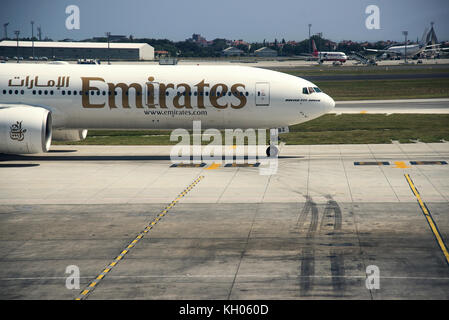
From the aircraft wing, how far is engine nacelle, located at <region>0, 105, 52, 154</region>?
31942mm

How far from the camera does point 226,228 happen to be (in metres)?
22.2

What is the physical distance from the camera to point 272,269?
1764cm

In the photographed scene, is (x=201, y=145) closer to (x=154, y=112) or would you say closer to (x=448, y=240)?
(x=154, y=112)

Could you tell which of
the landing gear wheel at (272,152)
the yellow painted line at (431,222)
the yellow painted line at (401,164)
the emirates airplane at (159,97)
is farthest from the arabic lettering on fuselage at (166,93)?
the yellow painted line at (431,222)

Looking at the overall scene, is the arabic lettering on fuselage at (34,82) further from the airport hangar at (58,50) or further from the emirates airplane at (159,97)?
the airport hangar at (58,50)

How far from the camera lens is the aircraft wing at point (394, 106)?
59166 mm

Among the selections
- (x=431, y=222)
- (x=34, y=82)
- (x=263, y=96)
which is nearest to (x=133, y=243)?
(x=431, y=222)

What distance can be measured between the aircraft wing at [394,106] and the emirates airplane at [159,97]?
23895 mm

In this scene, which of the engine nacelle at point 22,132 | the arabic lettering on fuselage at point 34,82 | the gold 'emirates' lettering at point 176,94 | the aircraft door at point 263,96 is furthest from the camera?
the arabic lettering on fuselage at point 34,82

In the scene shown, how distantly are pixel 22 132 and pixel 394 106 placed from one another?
135 feet

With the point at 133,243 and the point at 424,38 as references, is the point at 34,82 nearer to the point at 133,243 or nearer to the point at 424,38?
the point at 133,243

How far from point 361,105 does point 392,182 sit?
37.7 metres

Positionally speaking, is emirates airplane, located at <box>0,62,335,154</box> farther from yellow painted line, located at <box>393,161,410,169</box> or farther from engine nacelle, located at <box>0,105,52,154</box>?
yellow painted line, located at <box>393,161,410,169</box>

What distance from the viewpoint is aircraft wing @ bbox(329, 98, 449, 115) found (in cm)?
5917
